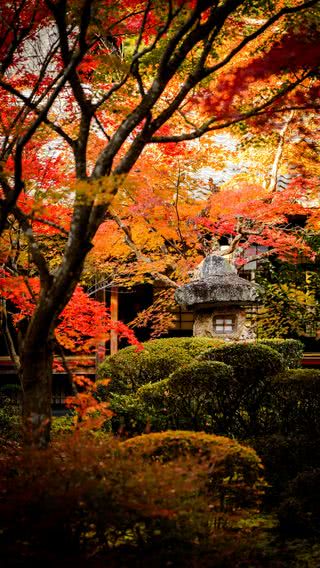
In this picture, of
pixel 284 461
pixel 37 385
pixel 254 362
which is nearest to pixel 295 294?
pixel 254 362

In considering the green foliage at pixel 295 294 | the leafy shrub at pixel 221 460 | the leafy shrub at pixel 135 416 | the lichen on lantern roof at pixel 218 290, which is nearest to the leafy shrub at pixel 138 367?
the lichen on lantern roof at pixel 218 290

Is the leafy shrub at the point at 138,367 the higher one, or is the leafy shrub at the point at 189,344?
the leafy shrub at the point at 189,344

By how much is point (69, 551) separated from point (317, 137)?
1053cm

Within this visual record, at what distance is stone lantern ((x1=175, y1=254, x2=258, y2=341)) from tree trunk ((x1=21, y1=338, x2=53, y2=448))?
19.6 feet

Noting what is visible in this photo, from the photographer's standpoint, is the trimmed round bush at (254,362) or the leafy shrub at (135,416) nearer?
the leafy shrub at (135,416)

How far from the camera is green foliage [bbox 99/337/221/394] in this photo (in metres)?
11.8

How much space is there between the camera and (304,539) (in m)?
5.84

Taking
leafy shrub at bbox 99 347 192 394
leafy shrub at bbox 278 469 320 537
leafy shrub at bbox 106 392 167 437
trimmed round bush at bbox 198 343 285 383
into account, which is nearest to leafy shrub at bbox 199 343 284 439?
trimmed round bush at bbox 198 343 285 383

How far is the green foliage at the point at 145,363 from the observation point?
38.7ft

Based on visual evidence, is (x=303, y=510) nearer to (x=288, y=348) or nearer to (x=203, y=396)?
(x=203, y=396)

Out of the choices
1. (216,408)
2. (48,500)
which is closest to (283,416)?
(216,408)

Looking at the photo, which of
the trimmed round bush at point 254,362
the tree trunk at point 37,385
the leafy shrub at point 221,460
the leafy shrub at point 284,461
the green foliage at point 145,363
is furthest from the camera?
the green foliage at point 145,363

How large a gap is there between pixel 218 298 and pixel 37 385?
6.07 m

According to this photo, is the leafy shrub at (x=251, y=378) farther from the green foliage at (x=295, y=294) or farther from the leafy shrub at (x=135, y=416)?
the green foliage at (x=295, y=294)
